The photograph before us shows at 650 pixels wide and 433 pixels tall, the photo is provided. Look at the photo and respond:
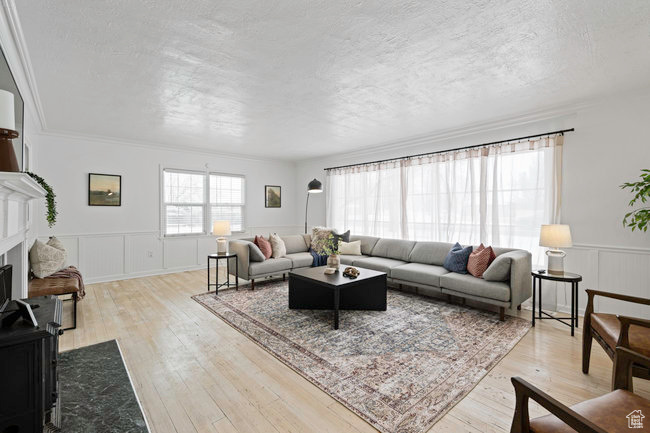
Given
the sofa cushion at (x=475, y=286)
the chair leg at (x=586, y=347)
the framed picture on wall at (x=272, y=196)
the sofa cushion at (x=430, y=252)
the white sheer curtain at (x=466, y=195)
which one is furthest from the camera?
the framed picture on wall at (x=272, y=196)

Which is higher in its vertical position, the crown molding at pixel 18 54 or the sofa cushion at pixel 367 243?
the crown molding at pixel 18 54

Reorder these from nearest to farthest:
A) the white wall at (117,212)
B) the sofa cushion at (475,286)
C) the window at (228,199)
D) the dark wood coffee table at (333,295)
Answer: the sofa cushion at (475,286)
the dark wood coffee table at (333,295)
the white wall at (117,212)
the window at (228,199)

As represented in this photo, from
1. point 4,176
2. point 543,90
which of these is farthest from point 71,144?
point 543,90

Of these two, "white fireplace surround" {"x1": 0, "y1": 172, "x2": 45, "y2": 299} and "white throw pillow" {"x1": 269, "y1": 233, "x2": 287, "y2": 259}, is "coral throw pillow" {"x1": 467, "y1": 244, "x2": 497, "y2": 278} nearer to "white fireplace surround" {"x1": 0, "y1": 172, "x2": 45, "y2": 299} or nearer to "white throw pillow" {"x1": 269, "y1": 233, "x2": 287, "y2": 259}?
"white throw pillow" {"x1": 269, "y1": 233, "x2": 287, "y2": 259}

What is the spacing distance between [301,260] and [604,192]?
14.2 ft

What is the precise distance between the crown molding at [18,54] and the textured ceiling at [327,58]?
0.06 meters

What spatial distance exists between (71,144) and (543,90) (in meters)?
6.81

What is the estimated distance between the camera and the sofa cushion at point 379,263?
188 inches

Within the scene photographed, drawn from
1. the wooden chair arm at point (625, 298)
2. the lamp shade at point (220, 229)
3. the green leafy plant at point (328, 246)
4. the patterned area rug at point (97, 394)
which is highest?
the lamp shade at point (220, 229)

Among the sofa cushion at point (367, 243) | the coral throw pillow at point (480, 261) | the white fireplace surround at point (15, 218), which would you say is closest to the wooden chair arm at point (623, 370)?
the coral throw pillow at point (480, 261)

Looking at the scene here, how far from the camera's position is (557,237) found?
3.36 metres

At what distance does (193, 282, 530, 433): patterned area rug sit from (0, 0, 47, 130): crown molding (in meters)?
3.03

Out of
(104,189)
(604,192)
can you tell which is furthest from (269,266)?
(604,192)

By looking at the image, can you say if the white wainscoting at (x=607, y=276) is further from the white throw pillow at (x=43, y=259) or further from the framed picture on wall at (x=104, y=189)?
the framed picture on wall at (x=104, y=189)
